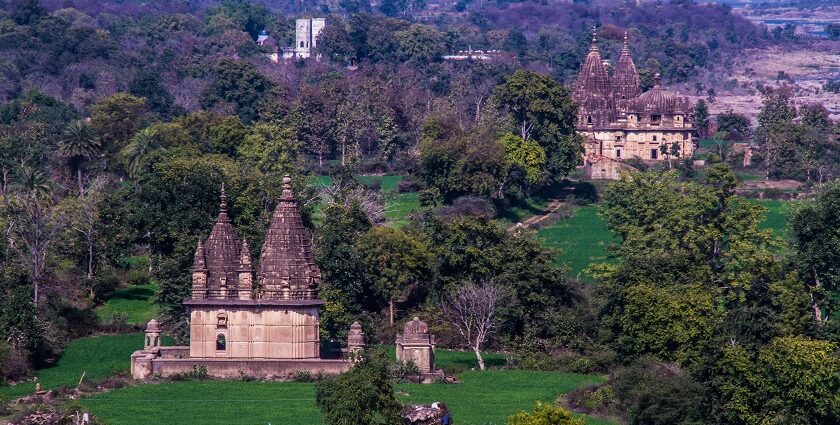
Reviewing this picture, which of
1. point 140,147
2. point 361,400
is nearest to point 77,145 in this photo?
point 140,147

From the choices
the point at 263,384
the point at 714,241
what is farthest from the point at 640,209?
the point at 263,384

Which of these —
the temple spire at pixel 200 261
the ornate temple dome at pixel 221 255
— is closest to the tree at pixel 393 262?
the ornate temple dome at pixel 221 255

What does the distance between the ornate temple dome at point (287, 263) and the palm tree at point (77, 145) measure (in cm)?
3031

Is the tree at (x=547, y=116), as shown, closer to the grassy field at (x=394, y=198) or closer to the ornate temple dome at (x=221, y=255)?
the grassy field at (x=394, y=198)

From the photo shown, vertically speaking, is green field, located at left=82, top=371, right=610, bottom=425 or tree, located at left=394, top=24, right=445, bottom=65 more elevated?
tree, located at left=394, top=24, right=445, bottom=65

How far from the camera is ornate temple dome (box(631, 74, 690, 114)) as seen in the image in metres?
120

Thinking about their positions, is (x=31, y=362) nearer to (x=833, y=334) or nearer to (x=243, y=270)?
(x=243, y=270)

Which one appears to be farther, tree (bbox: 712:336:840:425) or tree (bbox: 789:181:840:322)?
tree (bbox: 789:181:840:322)

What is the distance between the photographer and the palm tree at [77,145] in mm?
92938

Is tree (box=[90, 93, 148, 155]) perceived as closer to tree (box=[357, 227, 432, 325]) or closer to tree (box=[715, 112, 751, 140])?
tree (box=[357, 227, 432, 325])

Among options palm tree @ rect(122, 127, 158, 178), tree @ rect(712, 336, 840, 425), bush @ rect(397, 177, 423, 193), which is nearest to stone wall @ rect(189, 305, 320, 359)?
tree @ rect(712, 336, 840, 425)

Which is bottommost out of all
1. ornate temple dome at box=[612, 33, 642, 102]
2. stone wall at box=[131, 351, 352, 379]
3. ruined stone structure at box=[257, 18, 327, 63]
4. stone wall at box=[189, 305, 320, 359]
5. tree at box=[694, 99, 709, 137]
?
stone wall at box=[131, 351, 352, 379]

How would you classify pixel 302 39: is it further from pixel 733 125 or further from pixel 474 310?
pixel 474 310

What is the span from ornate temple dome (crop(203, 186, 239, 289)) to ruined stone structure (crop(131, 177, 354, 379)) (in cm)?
4
